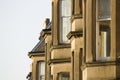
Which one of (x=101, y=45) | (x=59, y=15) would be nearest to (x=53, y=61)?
(x=59, y=15)

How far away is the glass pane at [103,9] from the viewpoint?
30906 mm

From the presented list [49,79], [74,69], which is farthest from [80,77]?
[49,79]

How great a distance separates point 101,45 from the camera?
3089 cm

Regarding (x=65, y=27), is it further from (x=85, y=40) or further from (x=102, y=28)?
(x=102, y=28)

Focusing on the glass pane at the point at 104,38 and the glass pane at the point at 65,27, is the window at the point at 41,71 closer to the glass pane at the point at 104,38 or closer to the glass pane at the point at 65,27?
the glass pane at the point at 65,27

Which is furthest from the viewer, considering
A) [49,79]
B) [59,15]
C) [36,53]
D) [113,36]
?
[36,53]

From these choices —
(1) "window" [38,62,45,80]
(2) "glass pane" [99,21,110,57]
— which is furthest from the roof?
(2) "glass pane" [99,21,110,57]

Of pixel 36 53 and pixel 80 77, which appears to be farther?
pixel 36 53

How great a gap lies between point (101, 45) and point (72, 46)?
5.52 meters

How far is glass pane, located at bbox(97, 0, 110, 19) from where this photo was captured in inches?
1217

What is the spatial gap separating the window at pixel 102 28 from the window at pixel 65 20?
811 centimetres

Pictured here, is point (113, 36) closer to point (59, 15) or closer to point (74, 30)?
point (74, 30)

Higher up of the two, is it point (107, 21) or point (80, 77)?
point (107, 21)

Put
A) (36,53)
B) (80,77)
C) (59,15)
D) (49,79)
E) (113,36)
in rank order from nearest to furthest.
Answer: (113,36), (80,77), (59,15), (49,79), (36,53)
